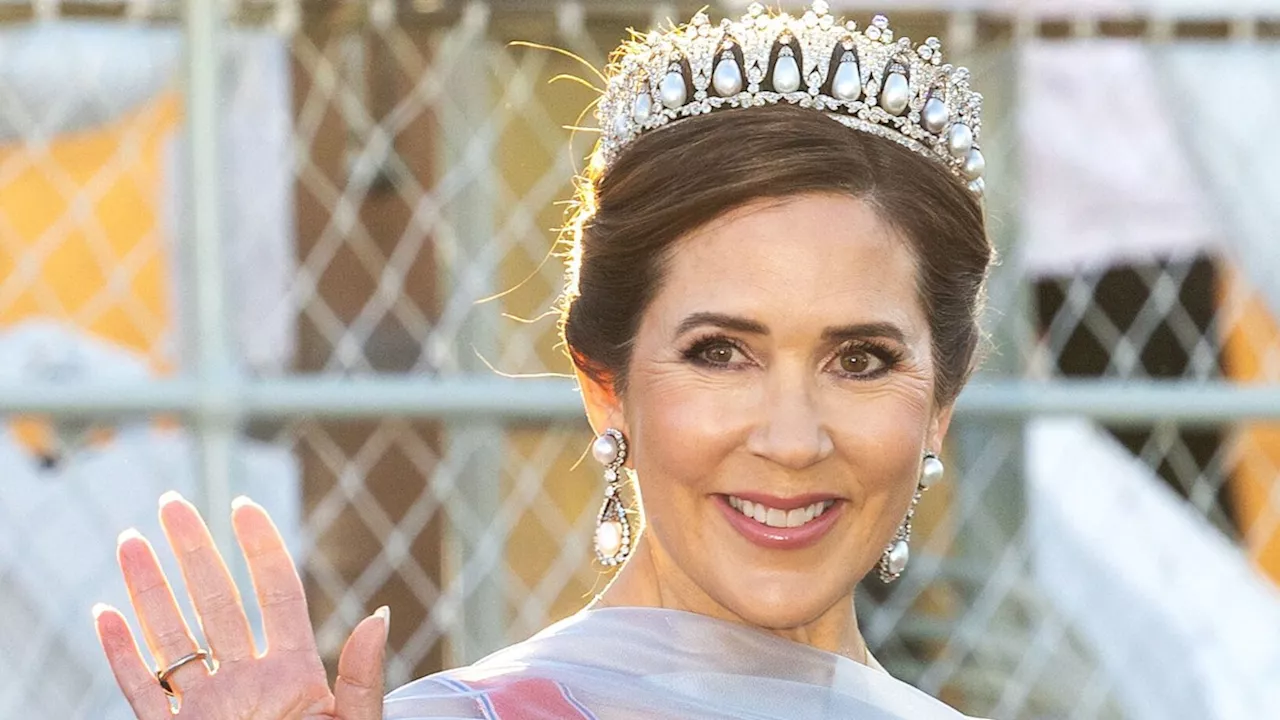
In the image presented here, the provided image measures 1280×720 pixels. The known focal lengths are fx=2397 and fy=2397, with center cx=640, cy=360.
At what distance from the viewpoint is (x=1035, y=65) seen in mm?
4457

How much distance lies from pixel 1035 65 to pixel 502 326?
1141 mm

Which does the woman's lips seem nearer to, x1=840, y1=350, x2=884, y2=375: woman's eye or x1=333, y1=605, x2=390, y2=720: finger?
x1=840, y1=350, x2=884, y2=375: woman's eye

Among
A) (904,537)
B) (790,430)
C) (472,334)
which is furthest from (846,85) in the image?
(472,334)

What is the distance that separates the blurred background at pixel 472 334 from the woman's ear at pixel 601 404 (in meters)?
1.35

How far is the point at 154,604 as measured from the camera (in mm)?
1976

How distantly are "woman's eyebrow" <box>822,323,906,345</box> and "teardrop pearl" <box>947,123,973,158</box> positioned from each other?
0.70 feet

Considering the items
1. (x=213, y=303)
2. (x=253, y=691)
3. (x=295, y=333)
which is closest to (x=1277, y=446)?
(x=295, y=333)

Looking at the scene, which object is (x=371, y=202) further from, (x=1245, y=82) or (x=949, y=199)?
(x=949, y=199)

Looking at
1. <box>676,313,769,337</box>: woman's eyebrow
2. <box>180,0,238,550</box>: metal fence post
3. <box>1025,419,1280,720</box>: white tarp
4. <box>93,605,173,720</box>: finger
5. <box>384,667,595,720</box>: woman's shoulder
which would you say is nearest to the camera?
<box>93,605,173,720</box>: finger

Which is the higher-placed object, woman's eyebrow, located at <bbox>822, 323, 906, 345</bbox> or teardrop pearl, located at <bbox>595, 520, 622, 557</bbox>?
woman's eyebrow, located at <bbox>822, 323, 906, 345</bbox>

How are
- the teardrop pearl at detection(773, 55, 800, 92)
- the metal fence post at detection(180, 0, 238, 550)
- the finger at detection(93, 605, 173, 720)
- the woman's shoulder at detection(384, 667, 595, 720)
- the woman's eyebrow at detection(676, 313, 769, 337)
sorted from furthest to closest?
1. the metal fence post at detection(180, 0, 238, 550)
2. the teardrop pearl at detection(773, 55, 800, 92)
3. the woman's eyebrow at detection(676, 313, 769, 337)
4. the woman's shoulder at detection(384, 667, 595, 720)
5. the finger at detection(93, 605, 173, 720)

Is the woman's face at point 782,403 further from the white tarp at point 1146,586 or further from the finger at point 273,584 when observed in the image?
the white tarp at point 1146,586

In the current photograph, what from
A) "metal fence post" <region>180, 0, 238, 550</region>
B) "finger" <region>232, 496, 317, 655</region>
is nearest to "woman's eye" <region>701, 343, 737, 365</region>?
"finger" <region>232, 496, 317, 655</region>

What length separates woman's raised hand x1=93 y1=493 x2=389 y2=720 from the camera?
1.93 meters
